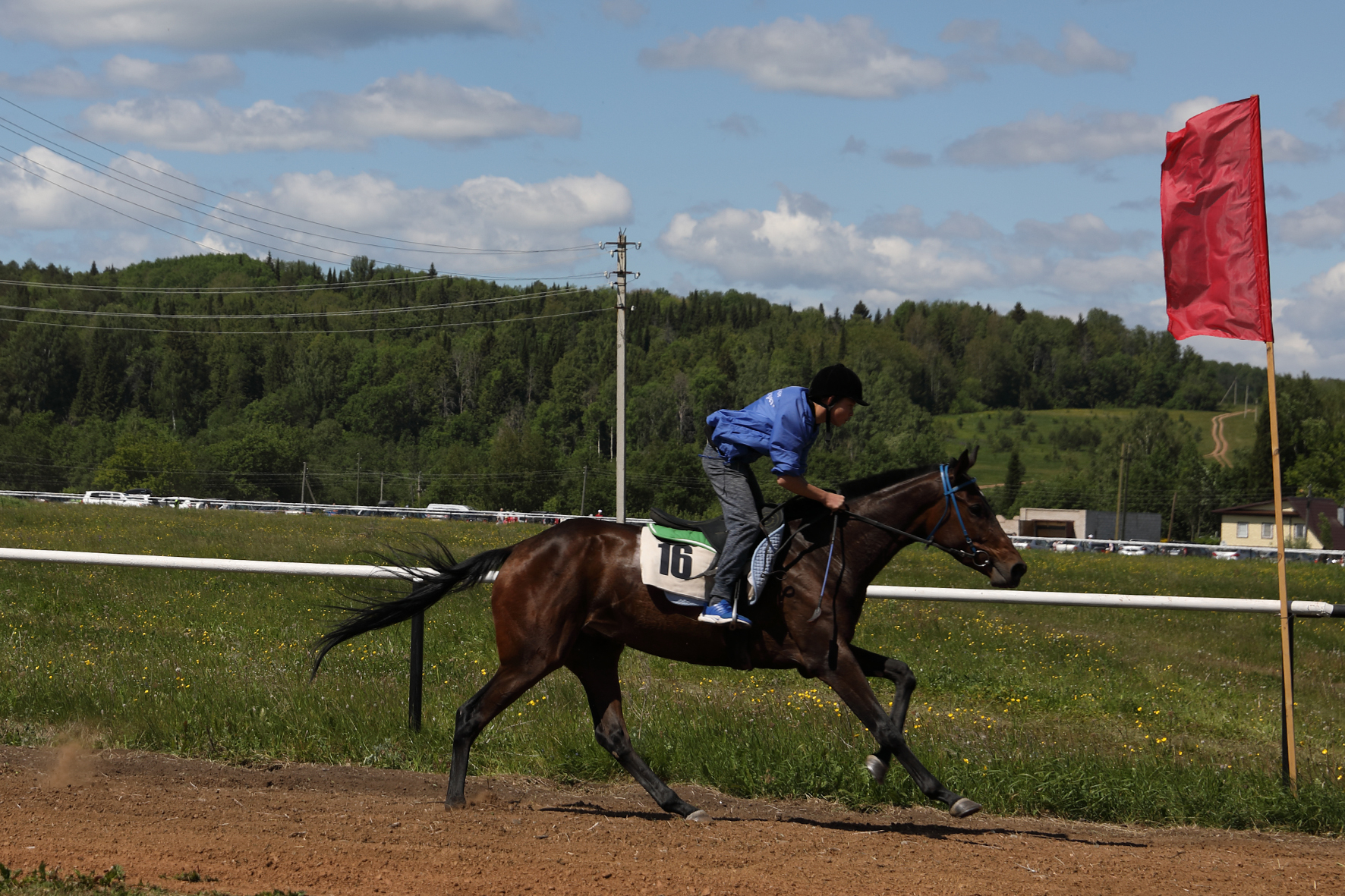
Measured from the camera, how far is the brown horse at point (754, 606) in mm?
6434

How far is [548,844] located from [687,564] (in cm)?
168

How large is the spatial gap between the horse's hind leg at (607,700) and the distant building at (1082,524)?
283ft

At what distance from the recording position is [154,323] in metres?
136

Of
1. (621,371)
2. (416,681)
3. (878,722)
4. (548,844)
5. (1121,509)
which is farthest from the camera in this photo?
(1121,509)

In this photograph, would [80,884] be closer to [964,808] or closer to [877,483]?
[964,808]

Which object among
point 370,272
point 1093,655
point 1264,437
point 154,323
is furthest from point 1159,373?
point 1093,655

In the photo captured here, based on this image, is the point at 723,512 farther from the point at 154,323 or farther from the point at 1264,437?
the point at 154,323

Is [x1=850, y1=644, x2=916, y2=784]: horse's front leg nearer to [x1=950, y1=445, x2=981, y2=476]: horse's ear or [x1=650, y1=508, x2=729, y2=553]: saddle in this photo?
[x1=650, y1=508, x2=729, y2=553]: saddle

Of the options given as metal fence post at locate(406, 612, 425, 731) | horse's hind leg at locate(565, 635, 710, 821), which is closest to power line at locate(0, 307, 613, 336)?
metal fence post at locate(406, 612, 425, 731)

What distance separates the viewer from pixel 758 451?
6.53 m

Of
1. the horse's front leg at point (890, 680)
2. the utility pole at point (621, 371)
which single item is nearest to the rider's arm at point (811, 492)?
the horse's front leg at point (890, 680)

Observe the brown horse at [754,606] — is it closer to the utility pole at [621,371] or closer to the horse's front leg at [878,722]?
the horse's front leg at [878,722]

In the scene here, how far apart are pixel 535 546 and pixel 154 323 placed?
143 meters

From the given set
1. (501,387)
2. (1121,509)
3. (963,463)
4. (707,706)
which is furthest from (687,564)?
(501,387)
